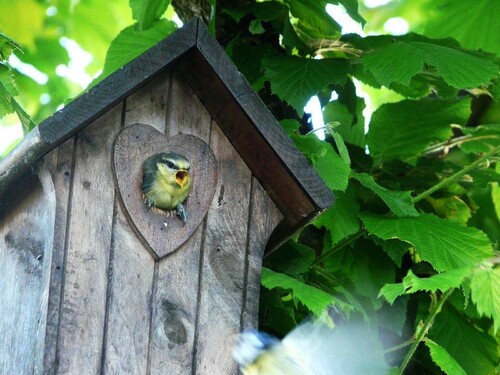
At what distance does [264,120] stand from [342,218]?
610mm

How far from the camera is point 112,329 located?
8.10 feet

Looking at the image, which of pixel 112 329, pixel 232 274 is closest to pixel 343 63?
pixel 232 274

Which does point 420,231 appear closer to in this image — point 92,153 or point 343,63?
point 343,63

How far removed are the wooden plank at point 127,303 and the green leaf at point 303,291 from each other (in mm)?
316

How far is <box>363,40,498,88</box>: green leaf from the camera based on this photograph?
9.91 ft

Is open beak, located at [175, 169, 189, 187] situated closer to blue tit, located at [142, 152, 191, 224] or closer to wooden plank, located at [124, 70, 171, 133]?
blue tit, located at [142, 152, 191, 224]

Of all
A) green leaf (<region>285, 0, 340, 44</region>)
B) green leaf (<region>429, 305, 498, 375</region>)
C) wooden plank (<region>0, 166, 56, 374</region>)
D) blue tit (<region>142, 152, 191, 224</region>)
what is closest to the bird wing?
blue tit (<region>142, 152, 191, 224</region>)

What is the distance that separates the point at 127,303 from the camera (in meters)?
2.50

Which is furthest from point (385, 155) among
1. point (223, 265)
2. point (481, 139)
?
point (223, 265)

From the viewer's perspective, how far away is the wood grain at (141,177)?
255 centimetres

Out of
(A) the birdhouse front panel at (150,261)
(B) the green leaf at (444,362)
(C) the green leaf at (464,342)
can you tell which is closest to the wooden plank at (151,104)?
(A) the birdhouse front panel at (150,261)

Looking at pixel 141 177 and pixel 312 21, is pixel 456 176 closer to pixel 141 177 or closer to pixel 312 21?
pixel 312 21

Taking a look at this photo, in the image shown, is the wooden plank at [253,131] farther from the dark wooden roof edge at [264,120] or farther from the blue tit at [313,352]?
the blue tit at [313,352]

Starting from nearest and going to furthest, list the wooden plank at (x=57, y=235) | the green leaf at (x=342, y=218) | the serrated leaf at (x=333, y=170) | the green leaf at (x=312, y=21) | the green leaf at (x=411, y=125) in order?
the wooden plank at (x=57, y=235) → the serrated leaf at (x=333, y=170) → the green leaf at (x=342, y=218) → the green leaf at (x=312, y=21) → the green leaf at (x=411, y=125)
